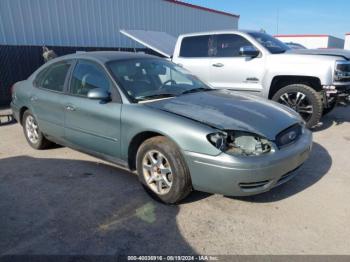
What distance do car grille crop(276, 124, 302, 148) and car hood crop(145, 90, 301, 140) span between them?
0.05 m

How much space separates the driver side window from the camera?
4282 mm

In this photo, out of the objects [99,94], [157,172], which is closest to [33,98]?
[99,94]

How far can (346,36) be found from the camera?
117 ft

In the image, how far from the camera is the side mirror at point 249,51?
21.4 ft

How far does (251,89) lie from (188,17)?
12.5 meters

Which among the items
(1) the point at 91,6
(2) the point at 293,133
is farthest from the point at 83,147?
(1) the point at 91,6

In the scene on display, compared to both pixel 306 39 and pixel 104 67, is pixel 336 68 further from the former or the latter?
pixel 306 39

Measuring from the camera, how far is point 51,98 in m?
4.95

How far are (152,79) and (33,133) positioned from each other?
253 centimetres

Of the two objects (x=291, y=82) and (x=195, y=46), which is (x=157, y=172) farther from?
→ (x=195, y=46)

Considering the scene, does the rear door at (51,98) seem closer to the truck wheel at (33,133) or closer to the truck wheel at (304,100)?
the truck wheel at (33,133)

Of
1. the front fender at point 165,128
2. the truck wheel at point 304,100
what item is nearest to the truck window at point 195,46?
the truck wheel at point 304,100

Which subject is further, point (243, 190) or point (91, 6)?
point (91, 6)

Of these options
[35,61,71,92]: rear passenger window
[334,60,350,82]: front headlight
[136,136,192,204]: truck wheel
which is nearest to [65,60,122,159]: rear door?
[35,61,71,92]: rear passenger window
